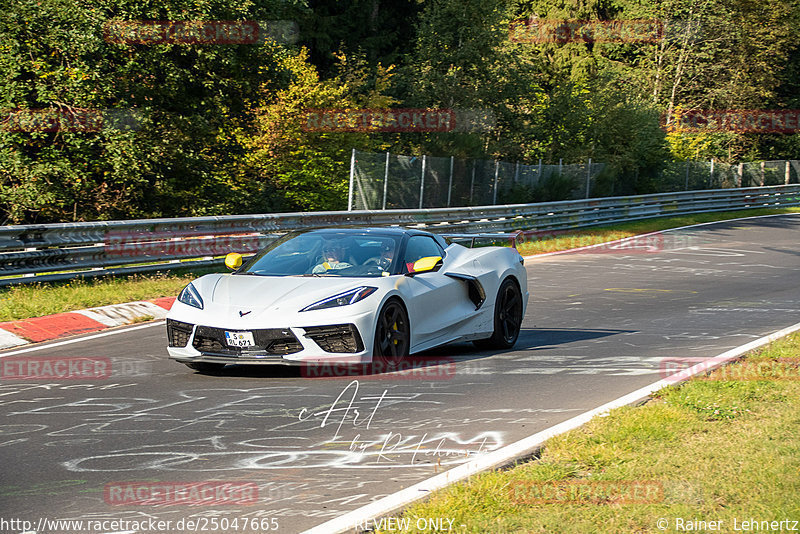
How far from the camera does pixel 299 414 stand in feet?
23.7

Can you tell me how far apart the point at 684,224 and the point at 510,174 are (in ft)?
20.8

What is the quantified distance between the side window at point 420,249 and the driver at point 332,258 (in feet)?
1.98

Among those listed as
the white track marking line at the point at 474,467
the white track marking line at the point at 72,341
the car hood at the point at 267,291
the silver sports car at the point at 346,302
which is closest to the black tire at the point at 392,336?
the silver sports car at the point at 346,302

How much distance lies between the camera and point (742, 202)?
41969 millimetres

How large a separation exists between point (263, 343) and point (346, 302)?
0.79 m

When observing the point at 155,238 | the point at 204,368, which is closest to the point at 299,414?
the point at 204,368

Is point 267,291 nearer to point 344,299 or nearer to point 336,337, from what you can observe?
point 344,299

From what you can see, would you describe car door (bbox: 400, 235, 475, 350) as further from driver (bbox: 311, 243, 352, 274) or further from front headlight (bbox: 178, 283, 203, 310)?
front headlight (bbox: 178, 283, 203, 310)

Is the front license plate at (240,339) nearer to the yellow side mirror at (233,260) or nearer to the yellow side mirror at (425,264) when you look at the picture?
the yellow side mirror at (233,260)

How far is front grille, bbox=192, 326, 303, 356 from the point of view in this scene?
8.34 meters

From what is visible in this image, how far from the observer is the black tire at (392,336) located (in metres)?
8.74

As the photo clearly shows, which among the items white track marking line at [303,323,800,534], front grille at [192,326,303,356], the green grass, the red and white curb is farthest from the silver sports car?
the red and white curb

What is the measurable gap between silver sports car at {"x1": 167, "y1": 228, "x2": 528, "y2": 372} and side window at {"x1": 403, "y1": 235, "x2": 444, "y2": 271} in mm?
15

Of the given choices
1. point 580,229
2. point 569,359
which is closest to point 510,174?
point 580,229
